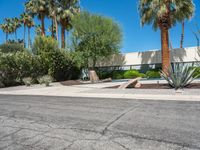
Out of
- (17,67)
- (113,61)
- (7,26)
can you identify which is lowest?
(17,67)

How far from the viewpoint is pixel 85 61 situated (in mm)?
31875

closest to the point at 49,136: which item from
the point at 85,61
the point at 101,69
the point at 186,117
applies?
the point at 186,117

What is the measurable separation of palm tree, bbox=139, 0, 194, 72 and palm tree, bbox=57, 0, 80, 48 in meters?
13.8

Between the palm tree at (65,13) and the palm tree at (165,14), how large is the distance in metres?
13.8

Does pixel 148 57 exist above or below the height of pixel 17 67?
above

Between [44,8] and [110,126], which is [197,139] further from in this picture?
[44,8]

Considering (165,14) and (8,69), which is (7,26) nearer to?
(8,69)

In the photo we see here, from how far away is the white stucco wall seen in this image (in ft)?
94.7

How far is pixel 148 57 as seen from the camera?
1273 inches

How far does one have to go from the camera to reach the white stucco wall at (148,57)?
2886cm

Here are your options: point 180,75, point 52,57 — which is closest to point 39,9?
point 52,57

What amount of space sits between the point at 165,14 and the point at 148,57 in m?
10.0

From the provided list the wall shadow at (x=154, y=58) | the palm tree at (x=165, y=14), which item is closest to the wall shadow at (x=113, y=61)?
the wall shadow at (x=154, y=58)

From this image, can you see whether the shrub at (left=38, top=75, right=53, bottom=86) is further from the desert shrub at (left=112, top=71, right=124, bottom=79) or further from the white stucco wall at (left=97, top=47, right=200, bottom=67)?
the white stucco wall at (left=97, top=47, right=200, bottom=67)
